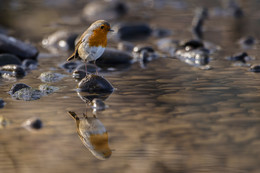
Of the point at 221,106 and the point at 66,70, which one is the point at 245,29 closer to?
the point at 66,70

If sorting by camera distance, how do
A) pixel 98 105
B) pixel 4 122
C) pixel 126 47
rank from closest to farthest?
pixel 4 122 < pixel 98 105 < pixel 126 47

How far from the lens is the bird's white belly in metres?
6.50

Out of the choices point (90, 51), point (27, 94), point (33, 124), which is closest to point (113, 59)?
point (90, 51)

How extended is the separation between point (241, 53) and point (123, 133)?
15.5ft

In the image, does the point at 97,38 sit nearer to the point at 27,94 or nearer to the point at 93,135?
the point at 27,94

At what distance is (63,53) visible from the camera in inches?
401

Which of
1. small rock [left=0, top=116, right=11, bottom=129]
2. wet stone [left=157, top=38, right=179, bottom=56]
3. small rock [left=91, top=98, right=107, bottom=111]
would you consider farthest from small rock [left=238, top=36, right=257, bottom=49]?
small rock [left=0, top=116, right=11, bottom=129]

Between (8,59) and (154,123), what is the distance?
4198 millimetres

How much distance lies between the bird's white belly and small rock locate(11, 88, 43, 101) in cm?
89

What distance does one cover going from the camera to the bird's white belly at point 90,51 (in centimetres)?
650

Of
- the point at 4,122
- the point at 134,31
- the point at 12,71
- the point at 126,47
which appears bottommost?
the point at 4,122

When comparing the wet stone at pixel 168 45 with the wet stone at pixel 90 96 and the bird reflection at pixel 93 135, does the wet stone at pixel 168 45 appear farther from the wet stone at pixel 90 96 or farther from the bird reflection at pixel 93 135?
the bird reflection at pixel 93 135

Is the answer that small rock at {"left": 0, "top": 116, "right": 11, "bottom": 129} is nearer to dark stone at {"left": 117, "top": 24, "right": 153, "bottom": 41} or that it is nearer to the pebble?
the pebble

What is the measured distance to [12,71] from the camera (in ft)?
26.6
